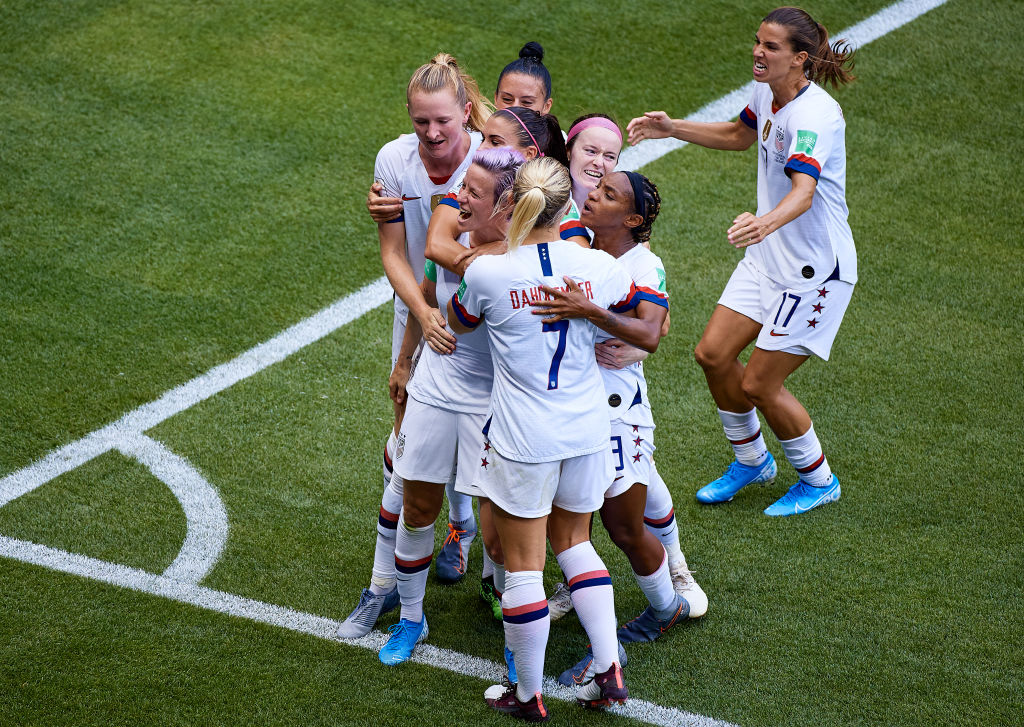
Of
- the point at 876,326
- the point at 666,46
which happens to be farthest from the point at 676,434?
the point at 666,46

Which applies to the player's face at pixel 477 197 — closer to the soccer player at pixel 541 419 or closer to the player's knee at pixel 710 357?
the soccer player at pixel 541 419

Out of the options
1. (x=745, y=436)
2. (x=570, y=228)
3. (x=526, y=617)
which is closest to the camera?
(x=570, y=228)

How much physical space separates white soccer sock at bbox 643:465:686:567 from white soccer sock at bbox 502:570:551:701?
0.68m

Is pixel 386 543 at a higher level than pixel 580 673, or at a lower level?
higher

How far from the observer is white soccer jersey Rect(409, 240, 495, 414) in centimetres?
389

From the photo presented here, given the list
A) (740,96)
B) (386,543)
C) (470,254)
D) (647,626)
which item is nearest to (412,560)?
(386,543)

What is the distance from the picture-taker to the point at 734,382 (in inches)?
206

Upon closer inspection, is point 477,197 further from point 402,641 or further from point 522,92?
point 402,641

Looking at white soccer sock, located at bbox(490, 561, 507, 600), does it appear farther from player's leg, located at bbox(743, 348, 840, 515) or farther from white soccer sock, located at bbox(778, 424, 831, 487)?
white soccer sock, located at bbox(778, 424, 831, 487)

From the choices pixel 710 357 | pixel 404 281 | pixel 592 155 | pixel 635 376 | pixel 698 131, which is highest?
pixel 698 131

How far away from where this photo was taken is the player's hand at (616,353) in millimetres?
3971

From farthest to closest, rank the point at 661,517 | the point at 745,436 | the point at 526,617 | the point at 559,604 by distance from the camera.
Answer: the point at 745,436
the point at 559,604
the point at 661,517
the point at 526,617

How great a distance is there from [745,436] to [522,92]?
198cm

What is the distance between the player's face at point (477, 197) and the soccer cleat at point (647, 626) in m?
1.74
